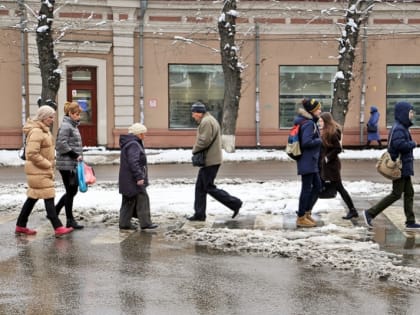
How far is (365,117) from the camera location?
25.9m

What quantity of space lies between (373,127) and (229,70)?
6.36 m

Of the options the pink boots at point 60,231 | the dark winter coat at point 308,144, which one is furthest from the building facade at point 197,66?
the dark winter coat at point 308,144

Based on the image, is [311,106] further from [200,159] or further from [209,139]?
[200,159]

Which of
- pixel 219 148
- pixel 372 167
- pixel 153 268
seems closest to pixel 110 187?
pixel 219 148

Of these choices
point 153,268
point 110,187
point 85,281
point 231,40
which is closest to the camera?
point 85,281

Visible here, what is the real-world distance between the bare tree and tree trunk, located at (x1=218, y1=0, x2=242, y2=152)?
3.59m

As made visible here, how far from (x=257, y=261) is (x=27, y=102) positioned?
18766 millimetres

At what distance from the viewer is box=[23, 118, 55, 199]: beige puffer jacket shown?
8.39m

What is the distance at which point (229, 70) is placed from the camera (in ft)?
74.3

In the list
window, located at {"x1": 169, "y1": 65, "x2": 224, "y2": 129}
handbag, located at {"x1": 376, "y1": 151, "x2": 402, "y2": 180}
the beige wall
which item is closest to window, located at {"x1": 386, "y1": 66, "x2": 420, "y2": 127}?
window, located at {"x1": 169, "y1": 65, "x2": 224, "y2": 129}

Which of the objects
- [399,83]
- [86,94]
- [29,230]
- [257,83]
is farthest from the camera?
[399,83]

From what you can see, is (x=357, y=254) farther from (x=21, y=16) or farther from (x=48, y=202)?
(x=21, y=16)

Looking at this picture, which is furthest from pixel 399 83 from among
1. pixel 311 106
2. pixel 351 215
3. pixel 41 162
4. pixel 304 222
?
pixel 41 162

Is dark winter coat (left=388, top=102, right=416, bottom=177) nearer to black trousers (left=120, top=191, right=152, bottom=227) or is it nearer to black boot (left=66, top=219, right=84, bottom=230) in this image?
black trousers (left=120, top=191, right=152, bottom=227)
